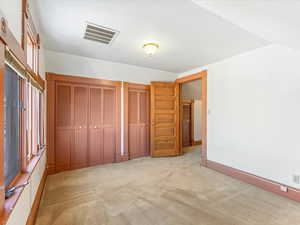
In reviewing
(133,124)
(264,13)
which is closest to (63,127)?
(133,124)

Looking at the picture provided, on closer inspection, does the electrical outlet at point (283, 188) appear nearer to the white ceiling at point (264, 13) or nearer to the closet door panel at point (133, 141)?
the white ceiling at point (264, 13)

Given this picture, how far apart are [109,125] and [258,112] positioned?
3103mm

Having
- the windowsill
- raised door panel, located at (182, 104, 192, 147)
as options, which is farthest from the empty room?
raised door panel, located at (182, 104, 192, 147)

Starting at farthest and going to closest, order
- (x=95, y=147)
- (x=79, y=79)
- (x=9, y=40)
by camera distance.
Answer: (x=95, y=147), (x=79, y=79), (x=9, y=40)

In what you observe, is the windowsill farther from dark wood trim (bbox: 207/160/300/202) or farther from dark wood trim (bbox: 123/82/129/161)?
dark wood trim (bbox: 207/160/300/202)

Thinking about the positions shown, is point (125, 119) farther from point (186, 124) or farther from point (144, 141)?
point (186, 124)

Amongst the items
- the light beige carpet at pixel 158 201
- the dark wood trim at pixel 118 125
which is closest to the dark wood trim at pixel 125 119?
the dark wood trim at pixel 118 125

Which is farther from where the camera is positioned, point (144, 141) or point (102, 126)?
point (144, 141)

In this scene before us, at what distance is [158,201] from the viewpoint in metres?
2.18

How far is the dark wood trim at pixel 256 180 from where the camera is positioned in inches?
90.1

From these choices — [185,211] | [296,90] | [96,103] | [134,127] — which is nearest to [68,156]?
[96,103]

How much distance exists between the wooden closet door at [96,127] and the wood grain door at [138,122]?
75 centimetres

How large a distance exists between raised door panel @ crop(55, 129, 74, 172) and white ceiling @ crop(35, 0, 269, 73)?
5.66ft

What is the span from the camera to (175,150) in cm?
451
